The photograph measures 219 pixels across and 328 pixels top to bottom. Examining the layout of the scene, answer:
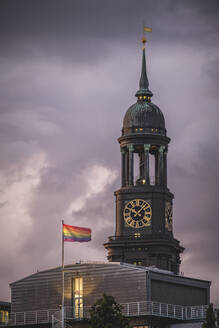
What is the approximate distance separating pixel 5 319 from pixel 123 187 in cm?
2436

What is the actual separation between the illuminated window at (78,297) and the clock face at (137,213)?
2223 centimetres

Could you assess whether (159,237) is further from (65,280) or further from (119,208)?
(65,280)

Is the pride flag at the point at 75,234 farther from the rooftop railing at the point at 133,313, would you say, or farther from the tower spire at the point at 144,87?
the tower spire at the point at 144,87

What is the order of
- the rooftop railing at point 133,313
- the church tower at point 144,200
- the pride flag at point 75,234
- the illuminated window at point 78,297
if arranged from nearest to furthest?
1. the pride flag at point 75,234
2. the rooftop railing at point 133,313
3. the illuminated window at point 78,297
4. the church tower at point 144,200

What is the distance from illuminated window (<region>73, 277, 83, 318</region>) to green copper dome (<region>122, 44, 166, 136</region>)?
3146 cm

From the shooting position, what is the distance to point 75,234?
493 ft

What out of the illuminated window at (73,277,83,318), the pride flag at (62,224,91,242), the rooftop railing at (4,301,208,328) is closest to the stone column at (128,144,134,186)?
the rooftop railing at (4,301,208,328)

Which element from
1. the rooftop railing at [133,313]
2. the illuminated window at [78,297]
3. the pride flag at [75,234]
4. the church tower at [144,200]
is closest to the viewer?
the pride flag at [75,234]

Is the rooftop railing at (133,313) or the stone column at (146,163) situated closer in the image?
the rooftop railing at (133,313)

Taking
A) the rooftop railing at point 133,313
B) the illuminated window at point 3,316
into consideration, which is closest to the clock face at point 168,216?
the rooftop railing at point 133,313

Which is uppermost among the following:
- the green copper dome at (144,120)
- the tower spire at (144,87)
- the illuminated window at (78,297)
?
the tower spire at (144,87)

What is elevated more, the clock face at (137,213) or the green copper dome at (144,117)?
the green copper dome at (144,117)

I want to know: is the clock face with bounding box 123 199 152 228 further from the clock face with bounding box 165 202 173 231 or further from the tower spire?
the tower spire

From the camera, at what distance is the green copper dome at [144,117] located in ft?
598
